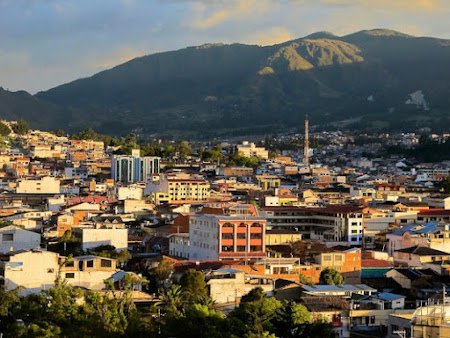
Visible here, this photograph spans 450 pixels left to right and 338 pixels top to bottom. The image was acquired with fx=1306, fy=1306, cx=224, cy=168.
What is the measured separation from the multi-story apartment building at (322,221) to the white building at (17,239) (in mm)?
10802

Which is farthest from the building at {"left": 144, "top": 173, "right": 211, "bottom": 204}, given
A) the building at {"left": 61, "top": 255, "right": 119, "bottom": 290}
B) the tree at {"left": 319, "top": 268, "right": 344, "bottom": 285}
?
the building at {"left": 61, "top": 255, "right": 119, "bottom": 290}

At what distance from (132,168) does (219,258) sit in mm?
46490

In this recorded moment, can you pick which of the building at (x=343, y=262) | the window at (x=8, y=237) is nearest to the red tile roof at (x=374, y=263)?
the building at (x=343, y=262)

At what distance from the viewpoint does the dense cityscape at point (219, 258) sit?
2792 cm

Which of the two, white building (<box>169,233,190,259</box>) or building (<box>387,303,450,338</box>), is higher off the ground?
building (<box>387,303,450,338</box>)

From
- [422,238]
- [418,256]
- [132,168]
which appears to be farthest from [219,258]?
[132,168]

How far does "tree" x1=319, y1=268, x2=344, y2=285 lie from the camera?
3766 centimetres

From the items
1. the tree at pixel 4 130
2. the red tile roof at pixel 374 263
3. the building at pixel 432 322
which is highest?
the tree at pixel 4 130

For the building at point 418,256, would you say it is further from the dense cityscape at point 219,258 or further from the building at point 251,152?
the building at point 251,152

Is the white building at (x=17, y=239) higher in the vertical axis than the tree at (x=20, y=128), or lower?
lower

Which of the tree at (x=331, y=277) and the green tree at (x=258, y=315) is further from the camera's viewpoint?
the tree at (x=331, y=277)

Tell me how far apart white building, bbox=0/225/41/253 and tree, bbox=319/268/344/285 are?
1084cm

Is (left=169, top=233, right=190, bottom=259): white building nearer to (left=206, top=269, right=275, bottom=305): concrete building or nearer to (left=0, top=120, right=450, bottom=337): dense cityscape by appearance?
(left=0, top=120, right=450, bottom=337): dense cityscape

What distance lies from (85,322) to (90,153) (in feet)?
243
